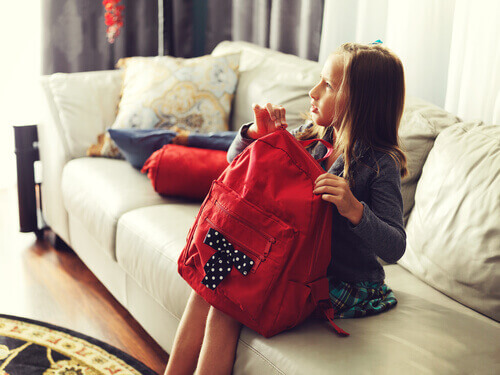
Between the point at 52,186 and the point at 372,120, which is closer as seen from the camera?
the point at 372,120

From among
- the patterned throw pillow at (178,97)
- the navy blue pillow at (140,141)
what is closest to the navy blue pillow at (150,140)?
the navy blue pillow at (140,141)

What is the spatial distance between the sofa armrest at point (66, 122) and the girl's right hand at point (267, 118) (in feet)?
3.81

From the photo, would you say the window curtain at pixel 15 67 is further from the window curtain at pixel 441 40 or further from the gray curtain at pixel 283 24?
the window curtain at pixel 441 40

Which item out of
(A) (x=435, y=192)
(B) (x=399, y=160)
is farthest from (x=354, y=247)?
(A) (x=435, y=192)

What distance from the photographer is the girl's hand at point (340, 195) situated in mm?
1050

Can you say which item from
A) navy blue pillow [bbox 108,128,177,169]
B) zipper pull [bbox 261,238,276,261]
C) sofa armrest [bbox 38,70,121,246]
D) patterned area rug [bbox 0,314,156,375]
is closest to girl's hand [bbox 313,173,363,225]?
zipper pull [bbox 261,238,276,261]

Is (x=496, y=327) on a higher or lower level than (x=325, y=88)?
lower

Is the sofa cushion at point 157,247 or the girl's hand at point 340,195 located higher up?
the girl's hand at point 340,195

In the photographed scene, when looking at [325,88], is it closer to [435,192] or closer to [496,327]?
[435,192]

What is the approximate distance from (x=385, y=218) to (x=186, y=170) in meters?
0.81

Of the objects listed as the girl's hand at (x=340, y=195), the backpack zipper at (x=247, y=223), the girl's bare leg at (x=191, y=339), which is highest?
the girl's hand at (x=340, y=195)

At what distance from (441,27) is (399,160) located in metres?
0.81

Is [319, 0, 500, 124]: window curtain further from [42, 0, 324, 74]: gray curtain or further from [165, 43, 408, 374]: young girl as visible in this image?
[165, 43, 408, 374]: young girl

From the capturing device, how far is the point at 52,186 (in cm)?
225
